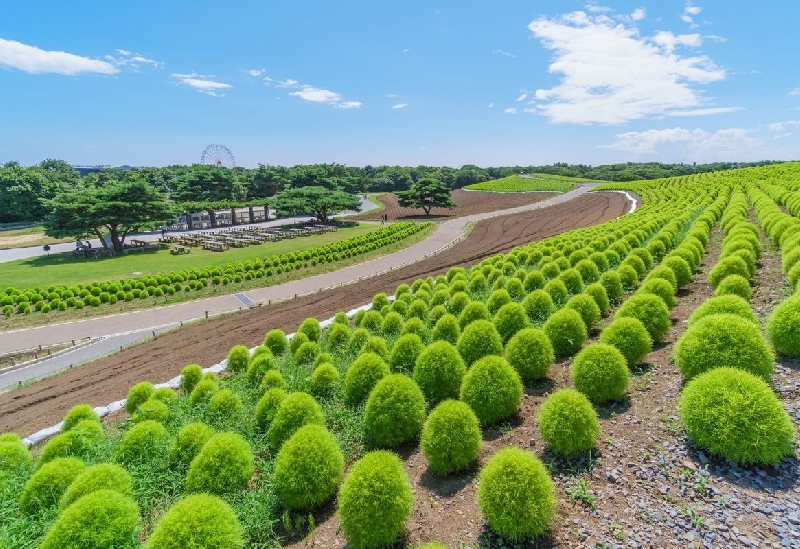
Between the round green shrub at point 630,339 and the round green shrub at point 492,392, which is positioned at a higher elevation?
the round green shrub at point 630,339

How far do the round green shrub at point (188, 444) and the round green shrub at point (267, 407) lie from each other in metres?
1.06

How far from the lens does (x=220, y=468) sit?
6199mm

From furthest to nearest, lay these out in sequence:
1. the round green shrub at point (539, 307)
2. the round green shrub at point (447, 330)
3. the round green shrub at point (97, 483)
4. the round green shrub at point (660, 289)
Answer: the round green shrub at point (539, 307) → the round green shrub at point (447, 330) → the round green shrub at point (660, 289) → the round green shrub at point (97, 483)

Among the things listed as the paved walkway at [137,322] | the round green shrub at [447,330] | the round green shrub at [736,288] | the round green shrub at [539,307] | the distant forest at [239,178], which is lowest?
the paved walkway at [137,322]

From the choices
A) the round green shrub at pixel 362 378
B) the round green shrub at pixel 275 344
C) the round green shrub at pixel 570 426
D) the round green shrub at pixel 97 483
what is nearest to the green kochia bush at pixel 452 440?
the round green shrub at pixel 570 426

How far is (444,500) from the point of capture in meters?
5.67

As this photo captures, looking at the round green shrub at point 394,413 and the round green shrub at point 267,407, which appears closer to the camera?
the round green shrub at point 394,413

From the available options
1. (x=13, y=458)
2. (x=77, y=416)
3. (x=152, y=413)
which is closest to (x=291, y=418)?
(x=152, y=413)

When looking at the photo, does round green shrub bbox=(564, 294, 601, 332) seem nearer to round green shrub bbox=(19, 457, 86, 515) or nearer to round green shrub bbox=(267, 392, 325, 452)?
round green shrub bbox=(267, 392, 325, 452)

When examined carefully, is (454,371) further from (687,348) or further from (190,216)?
(190,216)

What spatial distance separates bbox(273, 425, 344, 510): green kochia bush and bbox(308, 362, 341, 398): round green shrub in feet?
10.1

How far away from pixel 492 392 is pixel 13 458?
28.4 feet

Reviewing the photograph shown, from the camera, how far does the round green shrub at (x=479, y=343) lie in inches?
349

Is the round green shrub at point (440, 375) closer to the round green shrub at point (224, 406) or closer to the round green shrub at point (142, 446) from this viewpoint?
the round green shrub at point (224, 406)
